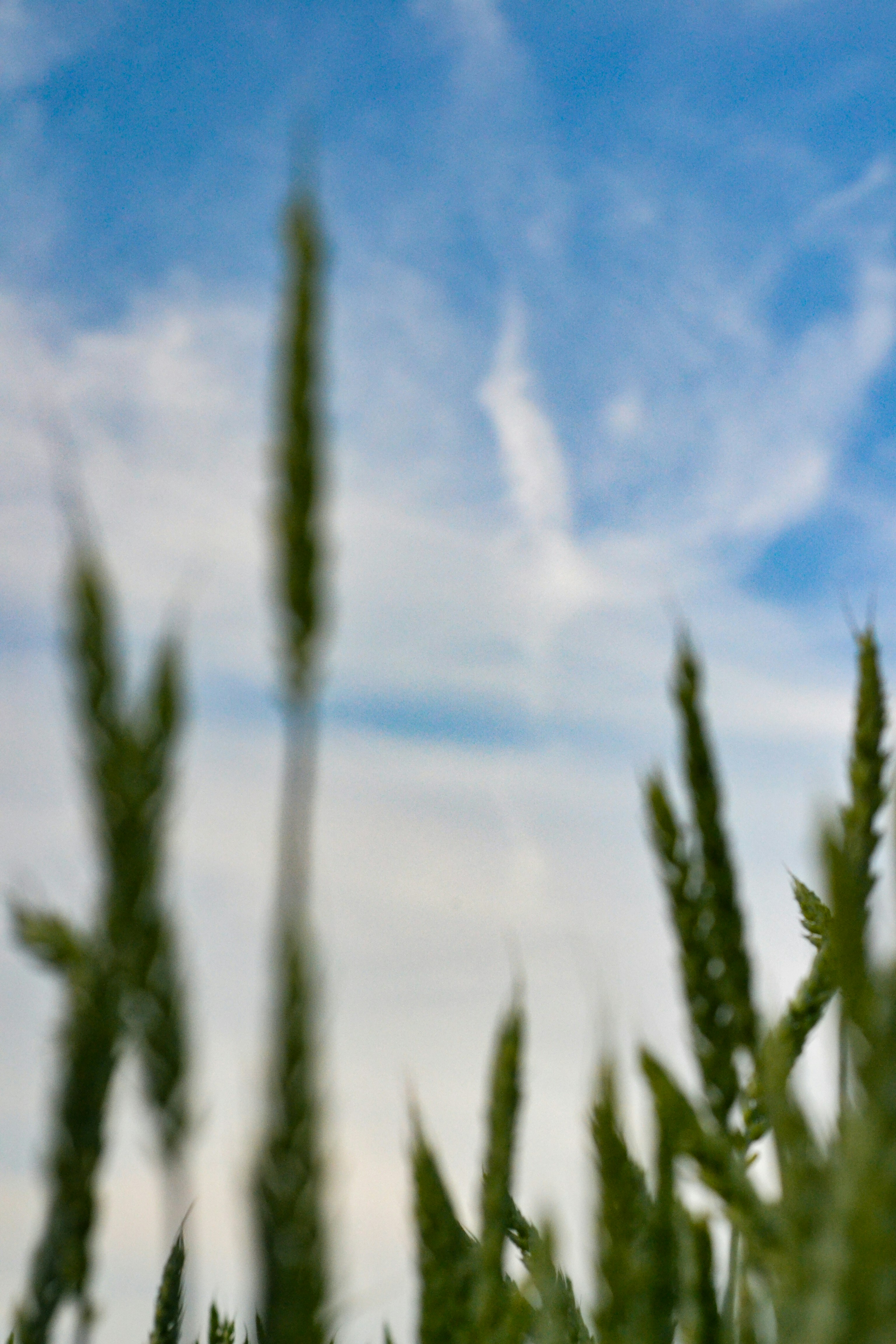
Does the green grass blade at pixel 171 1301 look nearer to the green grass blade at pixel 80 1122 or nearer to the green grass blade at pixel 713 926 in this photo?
the green grass blade at pixel 80 1122

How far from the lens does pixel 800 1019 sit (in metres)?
2.86

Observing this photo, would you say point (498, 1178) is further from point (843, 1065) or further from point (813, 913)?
point (813, 913)

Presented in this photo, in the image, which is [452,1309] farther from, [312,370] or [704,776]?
[312,370]

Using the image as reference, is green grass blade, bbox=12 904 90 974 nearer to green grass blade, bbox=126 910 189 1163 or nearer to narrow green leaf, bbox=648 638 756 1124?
green grass blade, bbox=126 910 189 1163

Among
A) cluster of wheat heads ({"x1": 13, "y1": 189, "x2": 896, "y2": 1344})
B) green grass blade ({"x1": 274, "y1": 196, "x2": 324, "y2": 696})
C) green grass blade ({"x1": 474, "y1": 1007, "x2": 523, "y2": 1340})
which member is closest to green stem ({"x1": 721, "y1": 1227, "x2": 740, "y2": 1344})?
cluster of wheat heads ({"x1": 13, "y1": 189, "x2": 896, "y2": 1344})

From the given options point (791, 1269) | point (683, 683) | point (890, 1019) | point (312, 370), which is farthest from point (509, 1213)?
point (312, 370)

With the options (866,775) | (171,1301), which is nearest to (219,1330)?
(171,1301)

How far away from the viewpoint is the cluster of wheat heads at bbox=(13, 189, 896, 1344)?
4.18ft

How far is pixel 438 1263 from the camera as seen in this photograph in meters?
2.13

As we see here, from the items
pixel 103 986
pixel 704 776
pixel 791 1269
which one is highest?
pixel 704 776

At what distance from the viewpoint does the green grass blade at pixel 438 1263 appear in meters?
2.06

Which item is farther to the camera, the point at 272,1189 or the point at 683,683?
the point at 683,683

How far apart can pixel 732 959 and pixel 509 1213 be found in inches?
53.3

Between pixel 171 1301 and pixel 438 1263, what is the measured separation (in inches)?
35.6
